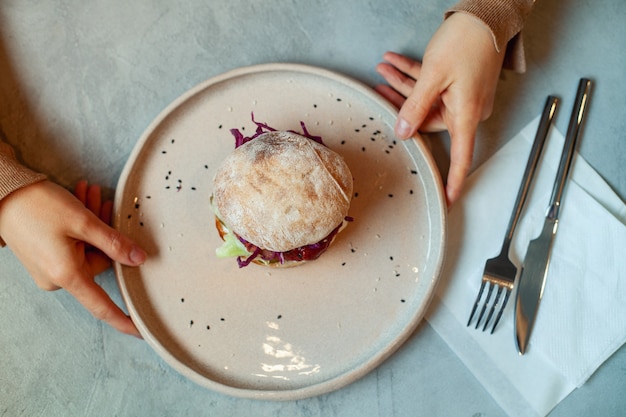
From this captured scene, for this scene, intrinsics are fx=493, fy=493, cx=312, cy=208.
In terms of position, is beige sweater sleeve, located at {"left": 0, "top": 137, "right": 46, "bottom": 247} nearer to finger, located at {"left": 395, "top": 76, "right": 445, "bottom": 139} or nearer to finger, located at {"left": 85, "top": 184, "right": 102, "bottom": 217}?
finger, located at {"left": 85, "top": 184, "right": 102, "bottom": 217}

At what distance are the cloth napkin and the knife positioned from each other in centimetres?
2

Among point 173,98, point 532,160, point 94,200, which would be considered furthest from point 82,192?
point 532,160

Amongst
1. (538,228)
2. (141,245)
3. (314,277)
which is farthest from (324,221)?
(538,228)

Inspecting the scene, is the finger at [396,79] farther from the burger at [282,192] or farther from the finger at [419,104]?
the burger at [282,192]

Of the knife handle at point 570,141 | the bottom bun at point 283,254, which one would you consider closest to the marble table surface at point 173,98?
the knife handle at point 570,141

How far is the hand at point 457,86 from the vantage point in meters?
1.58

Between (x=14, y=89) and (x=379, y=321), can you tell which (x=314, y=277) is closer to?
(x=379, y=321)

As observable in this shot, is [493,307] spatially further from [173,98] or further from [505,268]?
[173,98]

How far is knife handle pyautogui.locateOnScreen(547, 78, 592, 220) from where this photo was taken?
5.58 feet

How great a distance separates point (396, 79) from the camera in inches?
69.4

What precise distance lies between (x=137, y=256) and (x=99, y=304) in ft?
0.61

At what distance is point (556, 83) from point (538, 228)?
552mm

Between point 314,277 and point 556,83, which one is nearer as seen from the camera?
point 314,277

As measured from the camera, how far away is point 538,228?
5.62 feet
